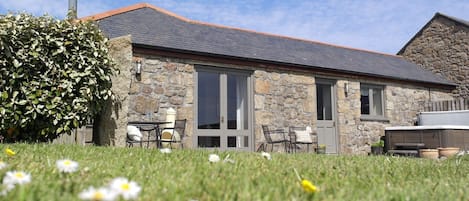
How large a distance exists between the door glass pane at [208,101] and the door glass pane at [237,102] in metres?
0.35

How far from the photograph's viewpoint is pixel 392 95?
12.8 metres

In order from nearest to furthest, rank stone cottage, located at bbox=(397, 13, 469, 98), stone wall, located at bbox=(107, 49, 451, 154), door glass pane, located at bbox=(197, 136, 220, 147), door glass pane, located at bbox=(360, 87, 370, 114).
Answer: stone wall, located at bbox=(107, 49, 451, 154) → door glass pane, located at bbox=(197, 136, 220, 147) → door glass pane, located at bbox=(360, 87, 370, 114) → stone cottage, located at bbox=(397, 13, 469, 98)

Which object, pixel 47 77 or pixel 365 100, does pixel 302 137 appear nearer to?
pixel 365 100

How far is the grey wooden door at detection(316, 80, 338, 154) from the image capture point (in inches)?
453

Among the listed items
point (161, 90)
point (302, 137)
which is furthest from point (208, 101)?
point (302, 137)

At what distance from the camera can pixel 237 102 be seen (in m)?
10.3

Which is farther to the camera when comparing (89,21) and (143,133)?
(143,133)

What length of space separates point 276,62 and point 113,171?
8.24m

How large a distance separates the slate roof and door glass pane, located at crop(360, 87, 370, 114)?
23.6 inches

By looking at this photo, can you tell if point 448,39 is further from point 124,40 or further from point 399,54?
point 124,40

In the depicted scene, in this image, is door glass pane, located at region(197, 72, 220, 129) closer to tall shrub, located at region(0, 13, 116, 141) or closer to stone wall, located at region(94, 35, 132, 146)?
stone wall, located at region(94, 35, 132, 146)

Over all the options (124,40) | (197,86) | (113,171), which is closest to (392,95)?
(197,86)

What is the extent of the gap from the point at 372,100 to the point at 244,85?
4645 millimetres

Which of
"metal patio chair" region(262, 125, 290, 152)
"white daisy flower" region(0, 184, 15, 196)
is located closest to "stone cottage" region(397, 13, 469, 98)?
"metal patio chair" region(262, 125, 290, 152)
